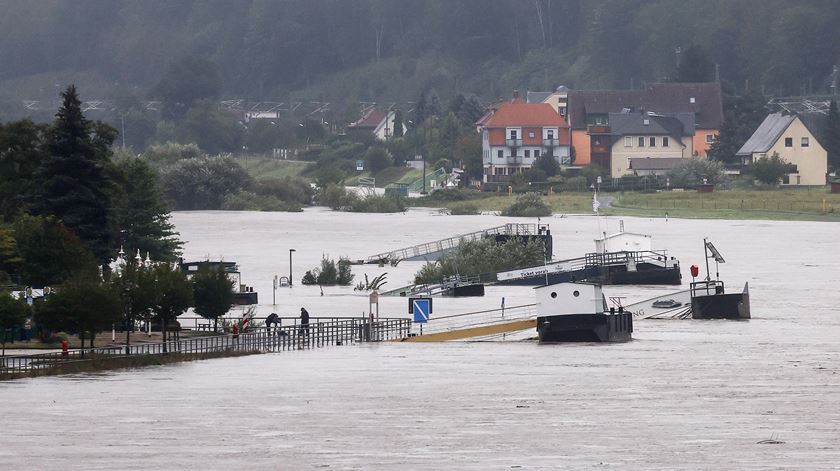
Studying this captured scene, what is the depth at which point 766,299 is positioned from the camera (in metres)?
92.2

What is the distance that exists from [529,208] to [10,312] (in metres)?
111

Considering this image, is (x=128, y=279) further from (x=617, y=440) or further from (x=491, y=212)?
(x=491, y=212)

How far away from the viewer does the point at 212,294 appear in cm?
7269

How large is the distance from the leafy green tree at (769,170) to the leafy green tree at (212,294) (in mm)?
121600

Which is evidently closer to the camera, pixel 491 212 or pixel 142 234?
pixel 142 234

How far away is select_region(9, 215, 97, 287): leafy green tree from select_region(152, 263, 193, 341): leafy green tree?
5.62 m

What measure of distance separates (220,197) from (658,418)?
141 metres

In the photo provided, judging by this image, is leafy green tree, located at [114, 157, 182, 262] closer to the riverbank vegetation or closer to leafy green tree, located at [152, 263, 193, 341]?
the riverbank vegetation

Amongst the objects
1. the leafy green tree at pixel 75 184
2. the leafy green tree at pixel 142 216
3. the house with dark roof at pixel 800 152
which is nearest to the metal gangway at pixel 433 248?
the leafy green tree at pixel 142 216

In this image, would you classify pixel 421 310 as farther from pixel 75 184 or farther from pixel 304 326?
pixel 75 184

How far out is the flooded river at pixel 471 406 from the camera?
43.7 m

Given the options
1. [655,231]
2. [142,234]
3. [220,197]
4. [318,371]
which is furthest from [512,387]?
[220,197]

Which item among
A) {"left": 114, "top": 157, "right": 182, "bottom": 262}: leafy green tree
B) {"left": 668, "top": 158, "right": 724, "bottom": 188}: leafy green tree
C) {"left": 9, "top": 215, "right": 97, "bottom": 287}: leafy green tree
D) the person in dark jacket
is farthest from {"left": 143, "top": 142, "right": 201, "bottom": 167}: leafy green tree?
the person in dark jacket

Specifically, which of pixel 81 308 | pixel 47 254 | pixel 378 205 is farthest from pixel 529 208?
pixel 81 308
